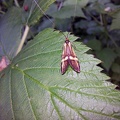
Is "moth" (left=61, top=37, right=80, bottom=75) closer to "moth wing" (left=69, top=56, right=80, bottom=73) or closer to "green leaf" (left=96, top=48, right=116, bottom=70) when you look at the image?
"moth wing" (left=69, top=56, right=80, bottom=73)

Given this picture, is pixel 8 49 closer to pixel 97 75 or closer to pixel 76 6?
pixel 97 75

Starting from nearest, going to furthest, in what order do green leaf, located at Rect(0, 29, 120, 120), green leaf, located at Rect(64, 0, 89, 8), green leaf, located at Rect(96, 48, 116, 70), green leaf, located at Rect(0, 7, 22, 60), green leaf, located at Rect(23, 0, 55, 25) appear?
green leaf, located at Rect(0, 29, 120, 120) < green leaf, located at Rect(23, 0, 55, 25) < green leaf, located at Rect(0, 7, 22, 60) < green leaf, located at Rect(64, 0, 89, 8) < green leaf, located at Rect(96, 48, 116, 70)

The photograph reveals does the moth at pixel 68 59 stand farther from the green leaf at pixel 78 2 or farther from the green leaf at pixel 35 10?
the green leaf at pixel 78 2

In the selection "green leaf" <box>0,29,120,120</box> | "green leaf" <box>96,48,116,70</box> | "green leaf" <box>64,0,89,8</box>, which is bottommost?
Result: "green leaf" <box>96,48,116,70</box>

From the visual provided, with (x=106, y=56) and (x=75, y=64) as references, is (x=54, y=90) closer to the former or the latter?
(x=75, y=64)

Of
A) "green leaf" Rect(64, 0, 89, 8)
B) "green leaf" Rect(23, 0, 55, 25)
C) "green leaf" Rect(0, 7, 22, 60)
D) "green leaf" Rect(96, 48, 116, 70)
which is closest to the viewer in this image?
"green leaf" Rect(23, 0, 55, 25)

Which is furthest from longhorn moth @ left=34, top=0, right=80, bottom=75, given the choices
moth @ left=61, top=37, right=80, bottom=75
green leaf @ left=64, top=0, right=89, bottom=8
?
green leaf @ left=64, top=0, right=89, bottom=8

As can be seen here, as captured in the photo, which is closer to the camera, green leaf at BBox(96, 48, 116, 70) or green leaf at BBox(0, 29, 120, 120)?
green leaf at BBox(0, 29, 120, 120)
